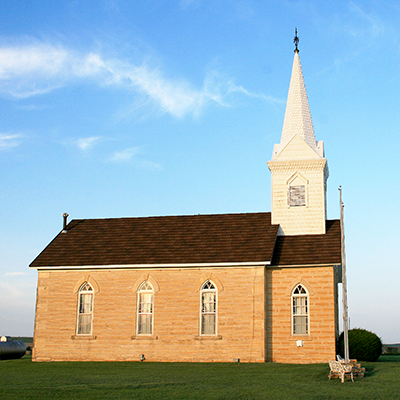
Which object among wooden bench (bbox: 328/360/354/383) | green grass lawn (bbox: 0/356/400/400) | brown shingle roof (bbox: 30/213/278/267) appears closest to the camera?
green grass lawn (bbox: 0/356/400/400)

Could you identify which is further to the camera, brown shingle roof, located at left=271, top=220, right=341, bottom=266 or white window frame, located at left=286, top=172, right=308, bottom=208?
white window frame, located at left=286, top=172, right=308, bottom=208

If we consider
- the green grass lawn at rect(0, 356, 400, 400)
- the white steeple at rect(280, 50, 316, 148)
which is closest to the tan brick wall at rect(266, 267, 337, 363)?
the green grass lawn at rect(0, 356, 400, 400)

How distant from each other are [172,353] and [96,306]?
4.81 meters

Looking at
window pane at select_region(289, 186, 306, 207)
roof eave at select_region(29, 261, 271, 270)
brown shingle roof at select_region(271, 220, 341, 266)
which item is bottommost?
roof eave at select_region(29, 261, 271, 270)

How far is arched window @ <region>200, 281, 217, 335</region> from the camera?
26.6 m

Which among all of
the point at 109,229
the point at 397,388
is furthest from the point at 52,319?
the point at 397,388

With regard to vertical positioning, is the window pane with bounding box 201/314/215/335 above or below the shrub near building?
above

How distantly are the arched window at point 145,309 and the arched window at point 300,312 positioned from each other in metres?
7.26

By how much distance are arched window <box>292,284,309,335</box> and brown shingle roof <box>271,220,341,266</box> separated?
4.74 feet

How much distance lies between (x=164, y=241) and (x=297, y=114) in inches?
436

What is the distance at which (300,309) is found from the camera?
2619 cm

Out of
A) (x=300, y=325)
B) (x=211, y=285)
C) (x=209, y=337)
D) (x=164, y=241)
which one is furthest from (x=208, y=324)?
(x=164, y=241)

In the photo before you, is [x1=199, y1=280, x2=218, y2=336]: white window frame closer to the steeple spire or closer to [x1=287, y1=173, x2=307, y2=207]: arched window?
[x1=287, y1=173, x2=307, y2=207]: arched window

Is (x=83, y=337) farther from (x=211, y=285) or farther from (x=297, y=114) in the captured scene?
(x=297, y=114)
